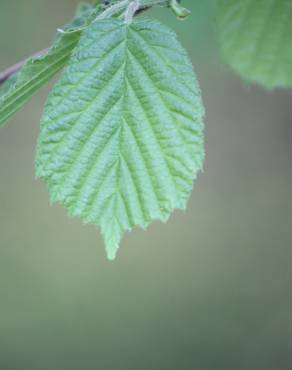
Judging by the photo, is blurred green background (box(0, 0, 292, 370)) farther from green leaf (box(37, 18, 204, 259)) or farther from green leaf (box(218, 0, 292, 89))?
green leaf (box(37, 18, 204, 259))

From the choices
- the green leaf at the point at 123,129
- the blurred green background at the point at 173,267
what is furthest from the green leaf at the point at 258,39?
the blurred green background at the point at 173,267

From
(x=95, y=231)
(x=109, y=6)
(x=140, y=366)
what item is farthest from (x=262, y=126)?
(x=109, y=6)

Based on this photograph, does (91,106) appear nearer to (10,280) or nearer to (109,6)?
(109,6)

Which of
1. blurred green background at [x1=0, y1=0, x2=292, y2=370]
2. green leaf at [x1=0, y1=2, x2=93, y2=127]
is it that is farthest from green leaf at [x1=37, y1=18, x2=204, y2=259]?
blurred green background at [x1=0, y1=0, x2=292, y2=370]

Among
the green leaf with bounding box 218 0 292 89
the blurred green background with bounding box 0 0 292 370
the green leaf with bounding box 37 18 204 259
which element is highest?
the blurred green background with bounding box 0 0 292 370

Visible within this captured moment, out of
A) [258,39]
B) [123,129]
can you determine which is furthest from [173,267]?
[123,129]

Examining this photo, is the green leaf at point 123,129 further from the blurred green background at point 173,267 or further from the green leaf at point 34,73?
the blurred green background at point 173,267

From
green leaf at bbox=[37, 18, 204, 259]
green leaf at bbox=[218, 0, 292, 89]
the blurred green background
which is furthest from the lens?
the blurred green background
